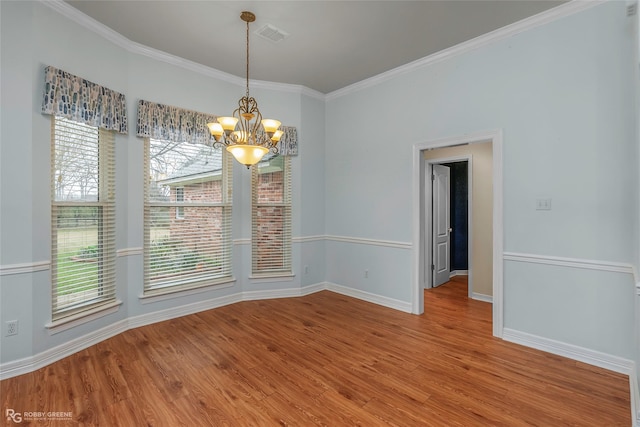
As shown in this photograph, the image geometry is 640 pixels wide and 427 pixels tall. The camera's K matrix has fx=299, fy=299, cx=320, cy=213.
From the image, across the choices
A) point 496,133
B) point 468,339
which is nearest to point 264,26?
point 496,133

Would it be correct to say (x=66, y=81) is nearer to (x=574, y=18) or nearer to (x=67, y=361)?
(x=67, y=361)

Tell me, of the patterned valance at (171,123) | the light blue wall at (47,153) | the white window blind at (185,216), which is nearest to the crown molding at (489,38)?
the light blue wall at (47,153)

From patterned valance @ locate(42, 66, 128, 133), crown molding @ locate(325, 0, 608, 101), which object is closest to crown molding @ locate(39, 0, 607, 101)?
crown molding @ locate(325, 0, 608, 101)

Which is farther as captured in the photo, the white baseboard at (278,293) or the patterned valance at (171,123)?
the white baseboard at (278,293)

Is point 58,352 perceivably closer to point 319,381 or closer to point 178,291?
point 178,291

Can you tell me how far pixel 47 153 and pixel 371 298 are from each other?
13.4ft

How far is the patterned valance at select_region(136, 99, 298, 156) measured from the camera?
138 inches

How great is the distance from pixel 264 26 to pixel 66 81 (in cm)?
194

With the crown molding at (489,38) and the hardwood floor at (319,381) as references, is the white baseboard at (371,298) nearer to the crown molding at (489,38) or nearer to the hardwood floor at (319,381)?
the hardwood floor at (319,381)

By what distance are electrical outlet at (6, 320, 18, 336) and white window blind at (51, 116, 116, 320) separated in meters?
0.27

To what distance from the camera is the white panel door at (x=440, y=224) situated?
5297 millimetres

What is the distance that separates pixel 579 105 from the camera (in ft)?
8.95

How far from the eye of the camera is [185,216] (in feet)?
12.9

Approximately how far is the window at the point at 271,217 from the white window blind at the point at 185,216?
404 millimetres
